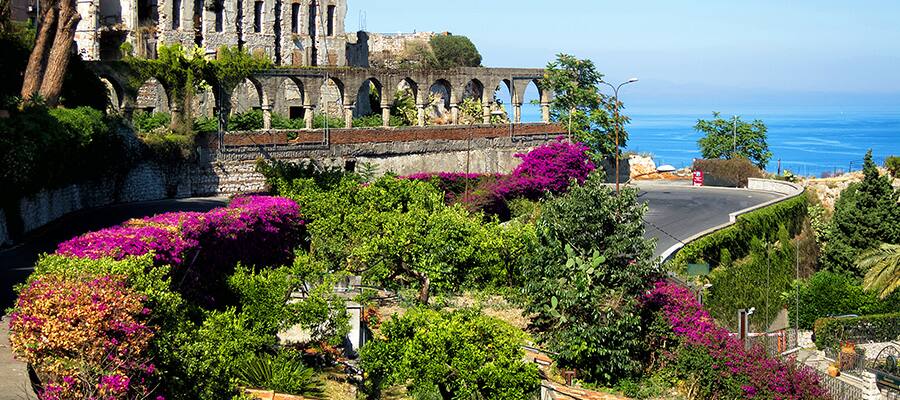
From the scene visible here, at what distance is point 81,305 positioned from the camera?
17.3 meters

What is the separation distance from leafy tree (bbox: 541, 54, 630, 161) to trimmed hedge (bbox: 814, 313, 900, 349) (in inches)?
839

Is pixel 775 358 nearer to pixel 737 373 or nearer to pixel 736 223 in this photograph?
pixel 737 373

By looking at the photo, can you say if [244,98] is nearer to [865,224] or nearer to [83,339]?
[865,224]

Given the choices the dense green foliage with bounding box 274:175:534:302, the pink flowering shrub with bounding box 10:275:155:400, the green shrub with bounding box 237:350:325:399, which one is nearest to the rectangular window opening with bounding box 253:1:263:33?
the dense green foliage with bounding box 274:175:534:302

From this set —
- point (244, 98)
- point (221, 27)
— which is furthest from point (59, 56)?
point (244, 98)

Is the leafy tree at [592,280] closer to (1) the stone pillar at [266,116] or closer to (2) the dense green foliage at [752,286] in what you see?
(2) the dense green foliage at [752,286]

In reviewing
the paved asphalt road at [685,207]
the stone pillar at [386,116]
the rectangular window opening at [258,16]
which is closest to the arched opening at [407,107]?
the stone pillar at [386,116]

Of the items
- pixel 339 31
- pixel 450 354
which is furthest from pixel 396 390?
pixel 339 31

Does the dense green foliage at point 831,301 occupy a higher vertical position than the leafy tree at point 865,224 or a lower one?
lower

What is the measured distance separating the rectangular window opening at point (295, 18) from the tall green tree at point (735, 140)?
29.1 metres

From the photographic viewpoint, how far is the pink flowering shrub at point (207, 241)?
22.2m

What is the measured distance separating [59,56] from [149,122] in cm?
847

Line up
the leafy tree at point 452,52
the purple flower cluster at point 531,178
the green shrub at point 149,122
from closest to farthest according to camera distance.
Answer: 1. the green shrub at point 149,122
2. the purple flower cluster at point 531,178
3. the leafy tree at point 452,52

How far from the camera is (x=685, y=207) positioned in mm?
51406
